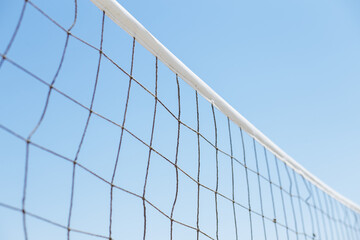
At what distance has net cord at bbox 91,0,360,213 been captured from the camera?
1.97 metres

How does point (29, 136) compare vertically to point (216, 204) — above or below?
below

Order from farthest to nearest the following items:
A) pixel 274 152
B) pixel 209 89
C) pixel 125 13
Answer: pixel 274 152 < pixel 209 89 < pixel 125 13

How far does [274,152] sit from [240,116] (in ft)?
1.76

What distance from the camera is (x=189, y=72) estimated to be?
2.44m

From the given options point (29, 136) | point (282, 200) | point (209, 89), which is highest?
point (209, 89)

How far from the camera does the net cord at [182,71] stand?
1.97 metres

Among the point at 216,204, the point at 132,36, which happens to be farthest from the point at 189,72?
the point at 216,204

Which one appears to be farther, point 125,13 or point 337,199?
point 337,199

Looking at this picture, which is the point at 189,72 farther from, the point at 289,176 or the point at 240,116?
the point at 289,176

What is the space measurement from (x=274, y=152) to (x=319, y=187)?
3.05 ft

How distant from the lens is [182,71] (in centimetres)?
240

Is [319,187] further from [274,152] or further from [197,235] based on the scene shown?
[197,235]

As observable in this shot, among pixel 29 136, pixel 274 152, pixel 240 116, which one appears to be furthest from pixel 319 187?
pixel 29 136

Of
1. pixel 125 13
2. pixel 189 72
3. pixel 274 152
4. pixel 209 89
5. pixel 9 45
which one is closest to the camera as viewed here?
pixel 9 45
